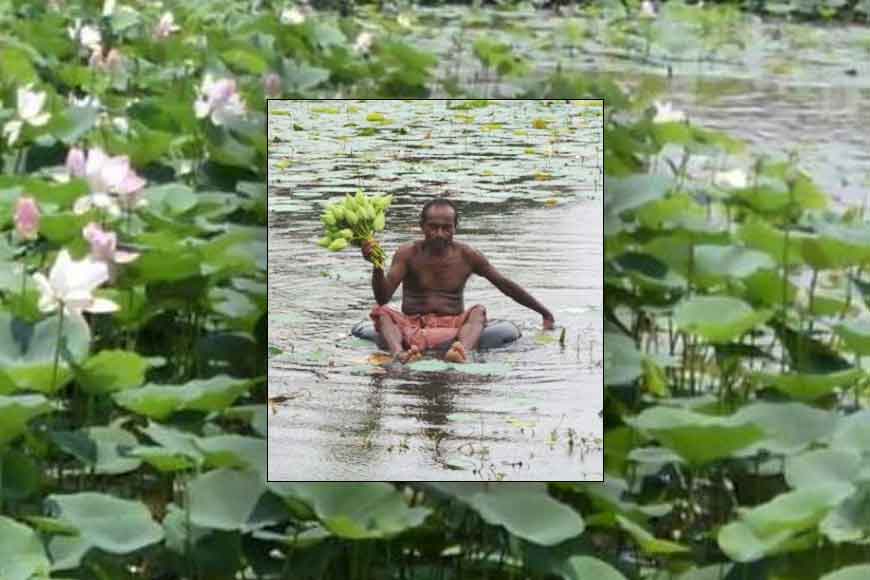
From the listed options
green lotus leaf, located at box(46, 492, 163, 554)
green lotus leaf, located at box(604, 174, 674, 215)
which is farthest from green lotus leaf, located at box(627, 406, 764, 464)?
green lotus leaf, located at box(604, 174, 674, 215)

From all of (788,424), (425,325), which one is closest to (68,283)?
(425,325)

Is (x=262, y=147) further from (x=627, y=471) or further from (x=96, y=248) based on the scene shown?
(x=627, y=471)

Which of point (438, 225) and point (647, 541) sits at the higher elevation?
point (438, 225)

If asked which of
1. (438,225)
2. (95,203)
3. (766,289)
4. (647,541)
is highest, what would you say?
(438,225)

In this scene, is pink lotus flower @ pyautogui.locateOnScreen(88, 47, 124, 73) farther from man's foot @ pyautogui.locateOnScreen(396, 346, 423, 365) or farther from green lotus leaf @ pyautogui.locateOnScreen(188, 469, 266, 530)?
man's foot @ pyautogui.locateOnScreen(396, 346, 423, 365)

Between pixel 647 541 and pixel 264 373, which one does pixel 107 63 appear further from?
pixel 647 541

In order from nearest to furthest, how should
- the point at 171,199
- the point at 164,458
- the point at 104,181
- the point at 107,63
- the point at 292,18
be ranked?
the point at 164,458, the point at 104,181, the point at 171,199, the point at 107,63, the point at 292,18

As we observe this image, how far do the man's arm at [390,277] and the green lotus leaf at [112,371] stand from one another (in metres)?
0.42

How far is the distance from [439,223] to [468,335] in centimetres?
9

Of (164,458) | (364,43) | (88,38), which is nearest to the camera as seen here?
(164,458)

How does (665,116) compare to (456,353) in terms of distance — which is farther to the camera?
(665,116)

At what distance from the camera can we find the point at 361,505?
1.61 metres

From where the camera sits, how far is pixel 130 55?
4.16m

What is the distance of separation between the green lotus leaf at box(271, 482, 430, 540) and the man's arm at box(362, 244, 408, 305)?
0.17 m
